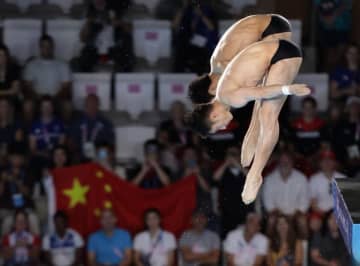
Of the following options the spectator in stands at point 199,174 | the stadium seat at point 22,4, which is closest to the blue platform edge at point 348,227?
the spectator in stands at point 199,174

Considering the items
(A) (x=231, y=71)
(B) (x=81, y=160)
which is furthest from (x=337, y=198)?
(B) (x=81, y=160)

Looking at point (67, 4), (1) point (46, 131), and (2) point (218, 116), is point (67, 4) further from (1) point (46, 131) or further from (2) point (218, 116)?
(2) point (218, 116)

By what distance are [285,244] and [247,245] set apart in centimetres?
35

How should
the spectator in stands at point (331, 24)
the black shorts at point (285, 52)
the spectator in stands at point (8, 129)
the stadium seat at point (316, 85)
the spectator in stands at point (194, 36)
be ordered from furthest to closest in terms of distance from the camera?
the spectator in stands at point (331, 24) < the stadium seat at point (316, 85) < the spectator in stands at point (194, 36) < the spectator in stands at point (8, 129) < the black shorts at point (285, 52)

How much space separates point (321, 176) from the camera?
12703mm

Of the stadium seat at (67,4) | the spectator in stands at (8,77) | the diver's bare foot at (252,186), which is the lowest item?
the diver's bare foot at (252,186)

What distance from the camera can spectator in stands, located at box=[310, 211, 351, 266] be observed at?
12.4 metres

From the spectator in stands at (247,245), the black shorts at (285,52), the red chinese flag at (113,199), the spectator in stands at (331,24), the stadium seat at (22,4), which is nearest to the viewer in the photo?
the black shorts at (285,52)

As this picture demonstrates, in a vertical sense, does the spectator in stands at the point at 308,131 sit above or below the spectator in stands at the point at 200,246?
above

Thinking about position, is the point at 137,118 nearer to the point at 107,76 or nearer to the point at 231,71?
the point at 107,76

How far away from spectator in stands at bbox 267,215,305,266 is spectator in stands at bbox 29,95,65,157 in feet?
7.19

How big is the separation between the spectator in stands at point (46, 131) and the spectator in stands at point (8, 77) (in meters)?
0.37

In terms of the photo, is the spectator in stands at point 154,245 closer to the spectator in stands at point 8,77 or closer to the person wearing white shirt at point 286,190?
the person wearing white shirt at point 286,190

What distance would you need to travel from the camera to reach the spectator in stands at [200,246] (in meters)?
12.4
